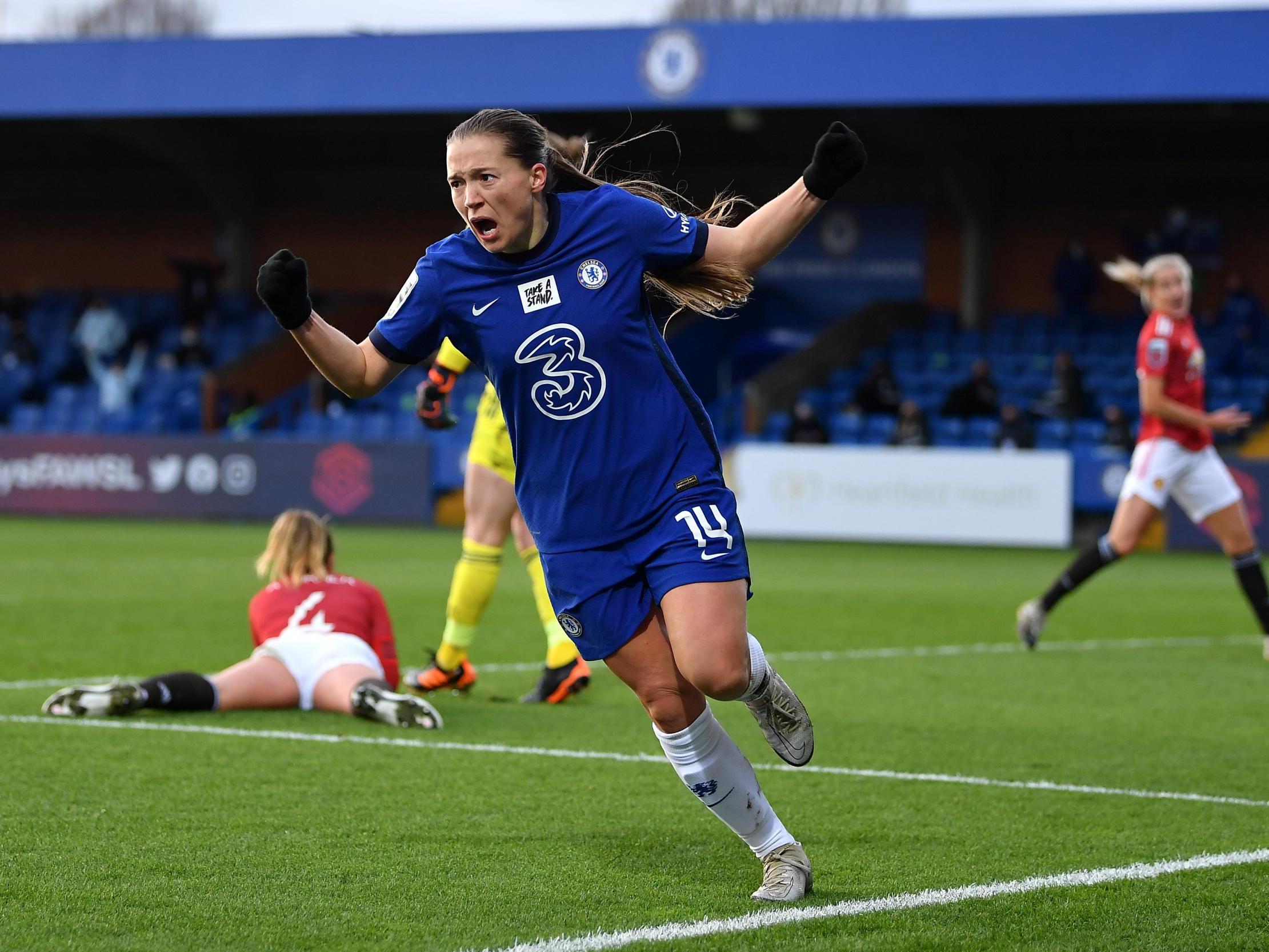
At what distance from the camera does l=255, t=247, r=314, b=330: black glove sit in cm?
397

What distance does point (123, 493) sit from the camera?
23.6 m

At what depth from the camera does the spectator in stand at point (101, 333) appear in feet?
93.8

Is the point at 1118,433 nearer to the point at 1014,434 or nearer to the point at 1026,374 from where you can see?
the point at 1014,434

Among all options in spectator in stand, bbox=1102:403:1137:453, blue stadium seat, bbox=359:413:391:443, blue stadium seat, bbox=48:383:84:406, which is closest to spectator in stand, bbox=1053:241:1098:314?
spectator in stand, bbox=1102:403:1137:453

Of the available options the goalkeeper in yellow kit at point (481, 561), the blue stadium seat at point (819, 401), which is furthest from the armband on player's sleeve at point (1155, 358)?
the blue stadium seat at point (819, 401)

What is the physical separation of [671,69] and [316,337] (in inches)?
814

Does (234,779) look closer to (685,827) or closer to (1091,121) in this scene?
(685,827)

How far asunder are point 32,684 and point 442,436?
16.2 meters

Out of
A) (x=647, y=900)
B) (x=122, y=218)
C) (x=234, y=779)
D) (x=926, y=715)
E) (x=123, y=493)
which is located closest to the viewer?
(x=647, y=900)

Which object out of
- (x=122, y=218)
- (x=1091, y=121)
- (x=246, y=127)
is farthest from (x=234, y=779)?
(x=122, y=218)

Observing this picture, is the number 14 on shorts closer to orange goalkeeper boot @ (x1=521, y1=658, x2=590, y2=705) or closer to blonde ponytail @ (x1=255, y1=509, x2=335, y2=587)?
blonde ponytail @ (x1=255, y1=509, x2=335, y2=587)

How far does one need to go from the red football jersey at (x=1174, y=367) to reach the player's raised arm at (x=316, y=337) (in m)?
6.12

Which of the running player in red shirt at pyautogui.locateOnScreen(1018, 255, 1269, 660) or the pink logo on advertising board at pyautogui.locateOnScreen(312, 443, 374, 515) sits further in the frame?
the pink logo on advertising board at pyautogui.locateOnScreen(312, 443, 374, 515)

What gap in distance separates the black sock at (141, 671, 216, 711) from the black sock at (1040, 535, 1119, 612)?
5.02m
